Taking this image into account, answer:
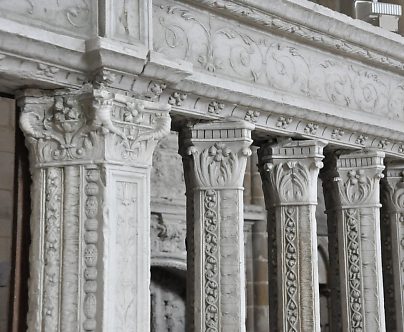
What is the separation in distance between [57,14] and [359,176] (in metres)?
2.39

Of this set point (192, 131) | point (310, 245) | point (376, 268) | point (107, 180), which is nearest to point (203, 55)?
point (192, 131)

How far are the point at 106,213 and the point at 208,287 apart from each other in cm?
87

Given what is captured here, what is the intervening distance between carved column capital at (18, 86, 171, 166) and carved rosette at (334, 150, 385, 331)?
1983mm

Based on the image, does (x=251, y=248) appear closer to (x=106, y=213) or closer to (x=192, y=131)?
(x=192, y=131)

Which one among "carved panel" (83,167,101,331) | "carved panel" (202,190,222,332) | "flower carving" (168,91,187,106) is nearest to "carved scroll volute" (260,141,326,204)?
"carved panel" (202,190,222,332)

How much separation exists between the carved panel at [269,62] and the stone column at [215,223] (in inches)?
13.1

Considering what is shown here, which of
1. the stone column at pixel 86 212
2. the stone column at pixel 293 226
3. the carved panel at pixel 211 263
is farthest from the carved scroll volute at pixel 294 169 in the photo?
the stone column at pixel 86 212

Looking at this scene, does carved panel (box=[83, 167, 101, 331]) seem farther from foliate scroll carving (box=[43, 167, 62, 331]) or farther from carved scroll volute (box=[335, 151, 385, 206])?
carved scroll volute (box=[335, 151, 385, 206])

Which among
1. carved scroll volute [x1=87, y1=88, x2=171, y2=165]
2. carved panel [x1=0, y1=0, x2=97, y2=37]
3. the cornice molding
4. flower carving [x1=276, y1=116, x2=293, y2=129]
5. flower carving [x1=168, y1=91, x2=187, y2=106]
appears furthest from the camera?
flower carving [x1=276, y1=116, x2=293, y2=129]

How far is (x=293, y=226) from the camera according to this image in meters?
4.50

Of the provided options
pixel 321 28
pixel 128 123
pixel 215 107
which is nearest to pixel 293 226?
pixel 215 107

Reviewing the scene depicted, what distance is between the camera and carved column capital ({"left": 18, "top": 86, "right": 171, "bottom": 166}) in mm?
3322

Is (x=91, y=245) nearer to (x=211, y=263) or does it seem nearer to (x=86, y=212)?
(x=86, y=212)

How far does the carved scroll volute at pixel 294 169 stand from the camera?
4496 mm
